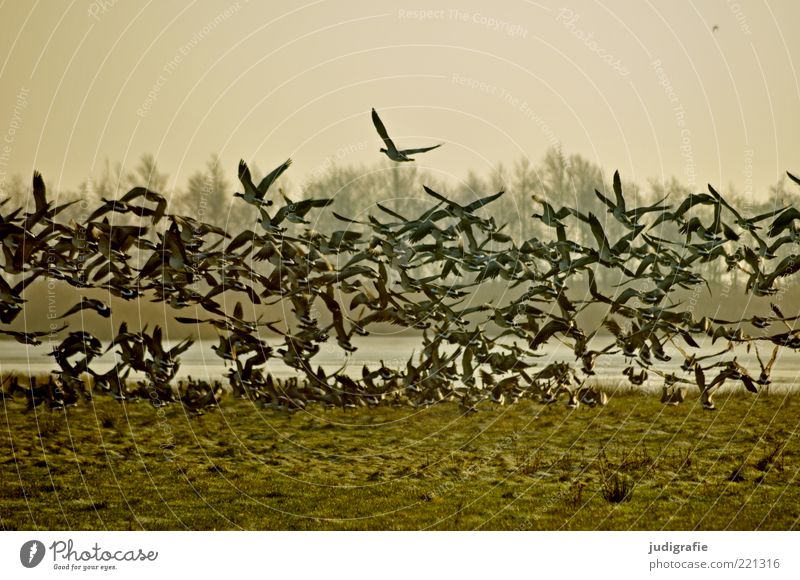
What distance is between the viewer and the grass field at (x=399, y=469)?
872 millimetres

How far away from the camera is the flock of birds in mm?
825

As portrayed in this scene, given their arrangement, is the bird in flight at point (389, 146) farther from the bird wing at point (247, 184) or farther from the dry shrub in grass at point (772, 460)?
the dry shrub in grass at point (772, 460)

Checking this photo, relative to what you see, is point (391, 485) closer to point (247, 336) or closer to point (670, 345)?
point (247, 336)

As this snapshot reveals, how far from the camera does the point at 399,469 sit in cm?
89

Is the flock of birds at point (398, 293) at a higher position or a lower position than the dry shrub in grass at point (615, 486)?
higher
